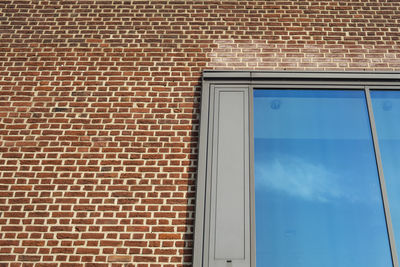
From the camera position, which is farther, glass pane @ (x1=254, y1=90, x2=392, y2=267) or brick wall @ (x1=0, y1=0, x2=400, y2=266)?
brick wall @ (x1=0, y1=0, x2=400, y2=266)

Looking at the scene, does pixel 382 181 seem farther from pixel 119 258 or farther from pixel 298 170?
pixel 119 258

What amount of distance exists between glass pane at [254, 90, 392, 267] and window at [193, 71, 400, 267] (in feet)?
0.04

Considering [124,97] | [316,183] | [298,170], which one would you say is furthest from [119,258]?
[316,183]

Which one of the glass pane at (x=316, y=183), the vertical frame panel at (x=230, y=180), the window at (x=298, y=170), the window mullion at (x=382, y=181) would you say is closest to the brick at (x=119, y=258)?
the window at (x=298, y=170)

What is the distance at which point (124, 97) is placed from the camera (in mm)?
5281

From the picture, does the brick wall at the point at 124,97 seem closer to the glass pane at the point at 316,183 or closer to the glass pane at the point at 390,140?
the glass pane at the point at 390,140

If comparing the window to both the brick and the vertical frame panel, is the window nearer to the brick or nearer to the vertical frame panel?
the vertical frame panel

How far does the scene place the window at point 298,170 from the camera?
4262mm

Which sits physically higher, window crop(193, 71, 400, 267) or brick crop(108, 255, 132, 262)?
window crop(193, 71, 400, 267)

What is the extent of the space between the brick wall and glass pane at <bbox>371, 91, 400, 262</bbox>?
59 centimetres

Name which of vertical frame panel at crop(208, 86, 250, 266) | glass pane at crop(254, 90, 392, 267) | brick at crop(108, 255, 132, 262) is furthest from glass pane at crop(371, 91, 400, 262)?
brick at crop(108, 255, 132, 262)

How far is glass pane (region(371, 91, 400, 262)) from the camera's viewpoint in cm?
450

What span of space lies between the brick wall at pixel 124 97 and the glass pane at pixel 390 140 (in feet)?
1.93

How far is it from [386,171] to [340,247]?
119cm
